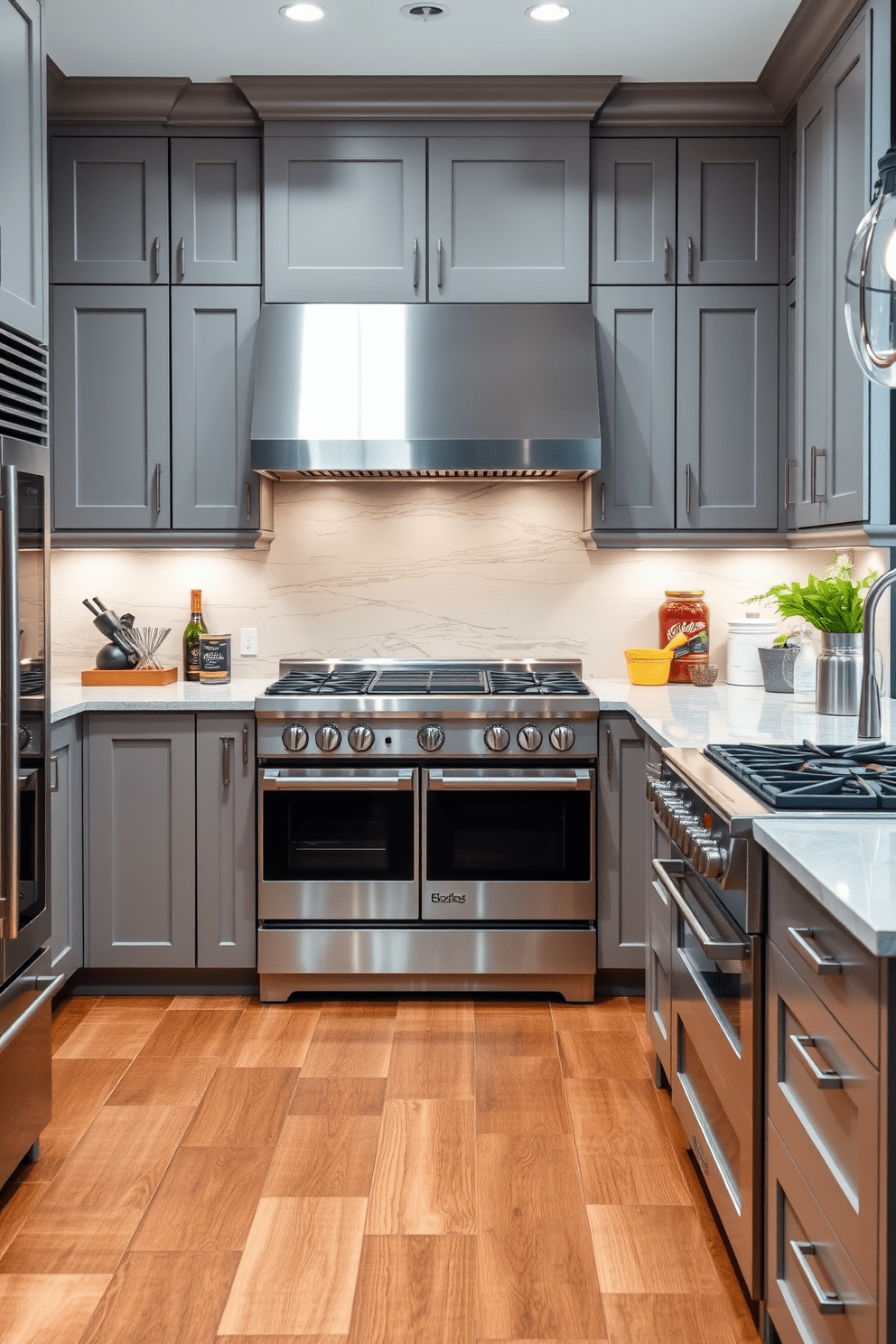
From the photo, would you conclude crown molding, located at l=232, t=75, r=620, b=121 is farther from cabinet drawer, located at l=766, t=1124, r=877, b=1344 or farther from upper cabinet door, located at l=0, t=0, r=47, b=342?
cabinet drawer, located at l=766, t=1124, r=877, b=1344

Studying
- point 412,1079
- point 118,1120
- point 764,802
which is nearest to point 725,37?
point 764,802

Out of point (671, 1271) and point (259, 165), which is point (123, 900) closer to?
point (671, 1271)

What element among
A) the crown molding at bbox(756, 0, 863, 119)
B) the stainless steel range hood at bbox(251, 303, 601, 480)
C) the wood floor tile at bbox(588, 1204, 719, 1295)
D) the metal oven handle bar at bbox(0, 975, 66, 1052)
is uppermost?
the crown molding at bbox(756, 0, 863, 119)

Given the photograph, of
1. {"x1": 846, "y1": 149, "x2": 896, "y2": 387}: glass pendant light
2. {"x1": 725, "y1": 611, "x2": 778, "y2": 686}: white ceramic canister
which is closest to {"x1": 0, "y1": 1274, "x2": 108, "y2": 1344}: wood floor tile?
{"x1": 846, "y1": 149, "x2": 896, "y2": 387}: glass pendant light

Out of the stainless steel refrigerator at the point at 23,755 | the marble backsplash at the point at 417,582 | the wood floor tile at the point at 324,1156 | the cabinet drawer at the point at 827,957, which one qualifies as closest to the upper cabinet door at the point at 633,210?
the marble backsplash at the point at 417,582

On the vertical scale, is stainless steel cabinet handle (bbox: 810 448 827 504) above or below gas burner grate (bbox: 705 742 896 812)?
Result: above

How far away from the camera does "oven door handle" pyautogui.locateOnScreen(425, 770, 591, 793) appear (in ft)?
11.6

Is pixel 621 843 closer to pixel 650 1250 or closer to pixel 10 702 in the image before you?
pixel 650 1250

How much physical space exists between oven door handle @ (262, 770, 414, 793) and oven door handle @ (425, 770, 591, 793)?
3.5 inches

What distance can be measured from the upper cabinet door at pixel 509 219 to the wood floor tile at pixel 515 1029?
2181mm

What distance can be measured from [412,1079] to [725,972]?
46.7 inches

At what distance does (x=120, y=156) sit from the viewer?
3801 millimetres

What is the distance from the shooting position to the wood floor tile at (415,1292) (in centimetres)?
199

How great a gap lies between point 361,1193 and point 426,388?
233cm
